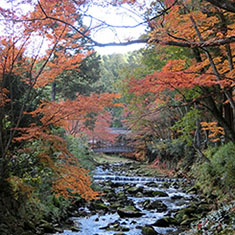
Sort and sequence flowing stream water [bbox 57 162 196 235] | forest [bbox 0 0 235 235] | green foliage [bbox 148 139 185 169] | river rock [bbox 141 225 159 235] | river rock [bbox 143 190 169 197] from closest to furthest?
forest [bbox 0 0 235 235]
river rock [bbox 141 225 159 235]
flowing stream water [bbox 57 162 196 235]
river rock [bbox 143 190 169 197]
green foliage [bbox 148 139 185 169]

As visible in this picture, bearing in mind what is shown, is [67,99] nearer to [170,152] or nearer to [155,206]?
[155,206]

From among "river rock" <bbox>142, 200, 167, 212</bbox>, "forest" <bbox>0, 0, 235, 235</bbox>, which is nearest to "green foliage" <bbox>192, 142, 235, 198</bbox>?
"forest" <bbox>0, 0, 235, 235</bbox>

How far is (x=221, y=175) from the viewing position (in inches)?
395

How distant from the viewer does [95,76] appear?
16781 mm

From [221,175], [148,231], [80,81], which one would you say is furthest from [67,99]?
[80,81]

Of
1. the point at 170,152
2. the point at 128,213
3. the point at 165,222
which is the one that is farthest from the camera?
the point at 170,152

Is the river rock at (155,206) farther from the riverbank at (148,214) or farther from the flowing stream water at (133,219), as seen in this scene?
the flowing stream water at (133,219)

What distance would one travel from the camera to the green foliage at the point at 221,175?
29.1 ft

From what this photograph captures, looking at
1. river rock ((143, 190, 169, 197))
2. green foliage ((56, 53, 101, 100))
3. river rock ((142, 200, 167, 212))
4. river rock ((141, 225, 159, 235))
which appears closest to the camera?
river rock ((141, 225, 159, 235))

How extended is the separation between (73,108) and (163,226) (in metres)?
4.71

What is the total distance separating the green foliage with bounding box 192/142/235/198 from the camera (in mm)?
8859

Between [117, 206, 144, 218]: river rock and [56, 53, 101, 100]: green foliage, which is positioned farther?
[56, 53, 101, 100]: green foliage

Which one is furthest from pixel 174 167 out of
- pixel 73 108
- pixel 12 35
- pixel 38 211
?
pixel 12 35

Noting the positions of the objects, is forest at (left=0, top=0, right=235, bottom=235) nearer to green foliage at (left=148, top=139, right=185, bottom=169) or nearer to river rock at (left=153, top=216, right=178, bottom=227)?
river rock at (left=153, top=216, right=178, bottom=227)
